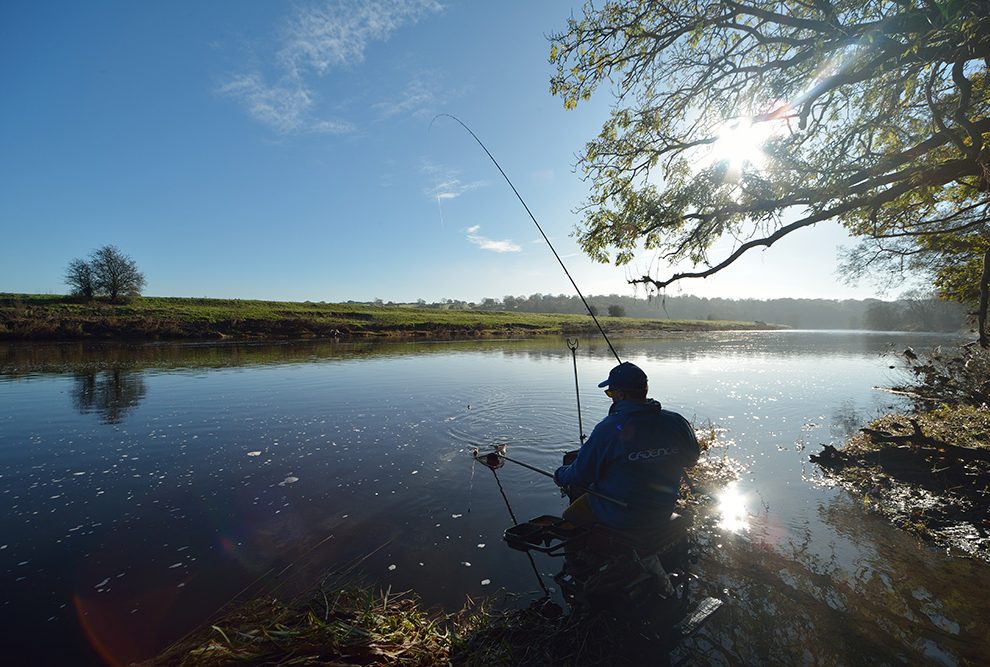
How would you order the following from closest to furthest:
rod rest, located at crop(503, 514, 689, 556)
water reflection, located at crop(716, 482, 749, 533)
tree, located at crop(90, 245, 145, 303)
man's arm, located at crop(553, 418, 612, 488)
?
rod rest, located at crop(503, 514, 689, 556) → man's arm, located at crop(553, 418, 612, 488) → water reflection, located at crop(716, 482, 749, 533) → tree, located at crop(90, 245, 145, 303)

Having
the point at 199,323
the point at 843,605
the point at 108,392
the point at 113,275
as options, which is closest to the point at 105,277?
the point at 113,275

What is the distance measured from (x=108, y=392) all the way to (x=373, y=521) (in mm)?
17530

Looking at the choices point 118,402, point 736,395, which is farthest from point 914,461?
point 118,402

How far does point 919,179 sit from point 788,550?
6681 mm

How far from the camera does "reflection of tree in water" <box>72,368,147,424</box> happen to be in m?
14.0

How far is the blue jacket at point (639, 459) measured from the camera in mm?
4188

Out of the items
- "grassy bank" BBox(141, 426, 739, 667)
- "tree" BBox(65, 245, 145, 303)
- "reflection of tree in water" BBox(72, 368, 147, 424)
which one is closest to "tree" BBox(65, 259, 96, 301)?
"tree" BBox(65, 245, 145, 303)

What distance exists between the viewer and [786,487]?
26.8ft

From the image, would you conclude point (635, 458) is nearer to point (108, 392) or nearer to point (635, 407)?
point (635, 407)

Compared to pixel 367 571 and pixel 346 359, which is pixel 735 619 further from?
pixel 346 359

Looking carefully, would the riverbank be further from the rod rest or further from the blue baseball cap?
the blue baseball cap

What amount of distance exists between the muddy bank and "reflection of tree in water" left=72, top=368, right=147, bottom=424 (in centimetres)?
1956

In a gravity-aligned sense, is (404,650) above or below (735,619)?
above

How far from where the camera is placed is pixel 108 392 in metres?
17.2
